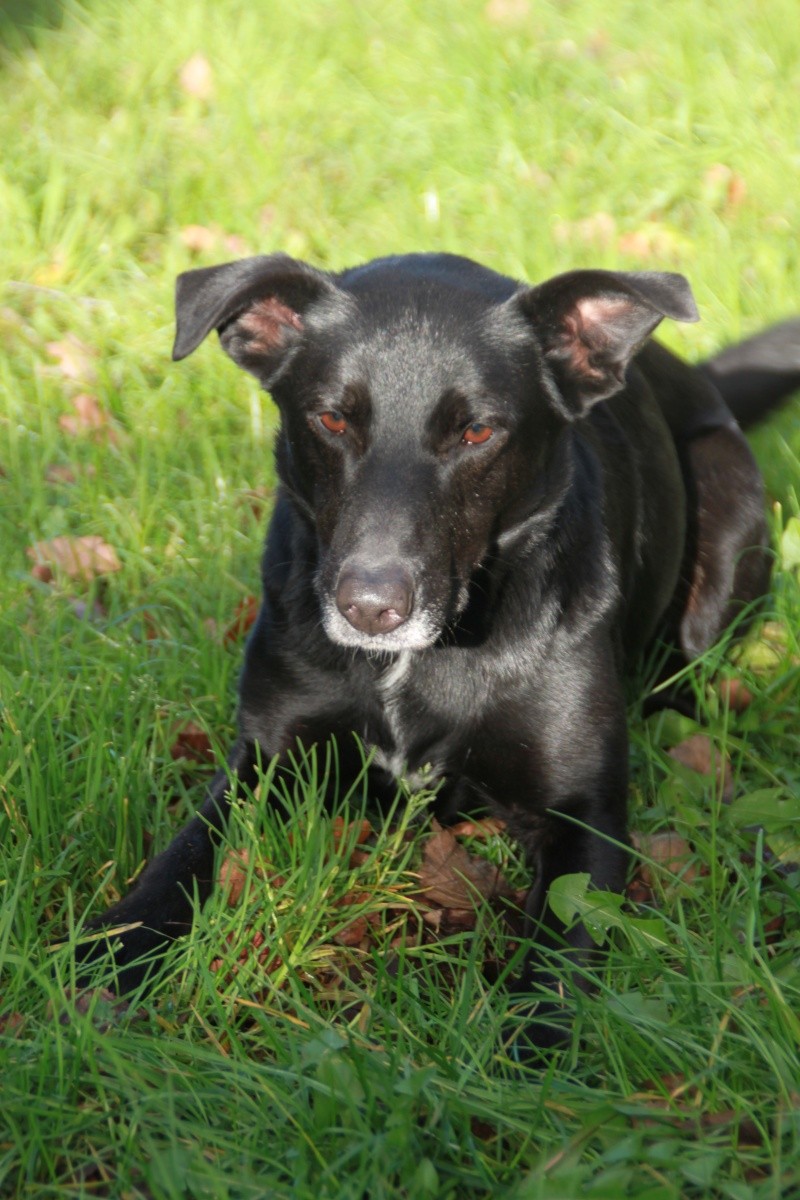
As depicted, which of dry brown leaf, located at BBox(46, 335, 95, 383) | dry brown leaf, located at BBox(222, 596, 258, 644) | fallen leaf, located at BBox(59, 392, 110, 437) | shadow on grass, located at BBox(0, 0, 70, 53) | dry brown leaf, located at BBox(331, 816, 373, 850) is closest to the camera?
dry brown leaf, located at BBox(331, 816, 373, 850)

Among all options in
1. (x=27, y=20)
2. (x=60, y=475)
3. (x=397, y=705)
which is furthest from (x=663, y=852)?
(x=27, y=20)

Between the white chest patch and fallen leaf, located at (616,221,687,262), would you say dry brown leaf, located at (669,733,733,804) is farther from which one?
fallen leaf, located at (616,221,687,262)

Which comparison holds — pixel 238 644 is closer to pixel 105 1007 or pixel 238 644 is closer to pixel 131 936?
pixel 131 936

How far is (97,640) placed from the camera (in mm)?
3510

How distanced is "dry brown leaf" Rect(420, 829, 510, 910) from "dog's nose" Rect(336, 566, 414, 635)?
58 cm

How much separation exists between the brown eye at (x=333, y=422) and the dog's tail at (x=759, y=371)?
1.72 m

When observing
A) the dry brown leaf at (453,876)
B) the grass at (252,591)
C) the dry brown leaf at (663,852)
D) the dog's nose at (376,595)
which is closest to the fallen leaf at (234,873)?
the grass at (252,591)

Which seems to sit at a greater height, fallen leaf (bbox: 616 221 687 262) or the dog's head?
the dog's head

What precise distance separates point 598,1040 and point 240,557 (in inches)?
79.9

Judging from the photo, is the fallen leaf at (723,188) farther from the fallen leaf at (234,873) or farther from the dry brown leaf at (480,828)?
the fallen leaf at (234,873)

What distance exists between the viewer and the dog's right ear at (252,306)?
105 inches

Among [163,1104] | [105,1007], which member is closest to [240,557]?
[105,1007]

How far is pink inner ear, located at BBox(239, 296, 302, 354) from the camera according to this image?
9.50 feet

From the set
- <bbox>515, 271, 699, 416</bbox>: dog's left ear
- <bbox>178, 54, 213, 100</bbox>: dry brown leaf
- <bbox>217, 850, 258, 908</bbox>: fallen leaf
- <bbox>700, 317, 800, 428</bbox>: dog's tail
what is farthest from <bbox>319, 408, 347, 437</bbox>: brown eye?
<bbox>178, 54, 213, 100</bbox>: dry brown leaf
